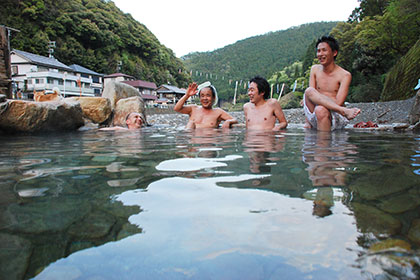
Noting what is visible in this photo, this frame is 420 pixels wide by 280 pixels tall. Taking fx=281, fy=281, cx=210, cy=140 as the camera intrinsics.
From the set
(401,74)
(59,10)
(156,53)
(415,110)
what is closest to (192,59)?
(156,53)

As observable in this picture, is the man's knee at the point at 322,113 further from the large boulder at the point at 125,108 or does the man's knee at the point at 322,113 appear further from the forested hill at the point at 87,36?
the forested hill at the point at 87,36

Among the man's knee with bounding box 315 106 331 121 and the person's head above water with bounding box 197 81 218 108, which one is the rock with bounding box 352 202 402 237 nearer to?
the man's knee with bounding box 315 106 331 121

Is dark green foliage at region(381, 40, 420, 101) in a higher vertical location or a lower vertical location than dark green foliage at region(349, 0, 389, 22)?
lower

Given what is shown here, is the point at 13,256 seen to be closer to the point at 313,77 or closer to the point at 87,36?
the point at 313,77

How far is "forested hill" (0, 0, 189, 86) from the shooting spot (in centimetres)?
3769

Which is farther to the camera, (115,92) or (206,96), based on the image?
(115,92)

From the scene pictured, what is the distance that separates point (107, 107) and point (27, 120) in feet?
12.8

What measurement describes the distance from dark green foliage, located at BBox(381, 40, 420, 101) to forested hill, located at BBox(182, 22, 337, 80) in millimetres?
64180

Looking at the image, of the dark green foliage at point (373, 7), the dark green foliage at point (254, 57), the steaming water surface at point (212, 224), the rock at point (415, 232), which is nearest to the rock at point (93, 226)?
the steaming water surface at point (212, 224)

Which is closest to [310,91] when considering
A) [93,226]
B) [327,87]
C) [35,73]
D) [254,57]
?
[327,87]

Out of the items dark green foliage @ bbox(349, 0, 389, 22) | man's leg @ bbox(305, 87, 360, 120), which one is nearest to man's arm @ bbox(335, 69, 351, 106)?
man's leg @ bbox(305, 87, 360, 120)

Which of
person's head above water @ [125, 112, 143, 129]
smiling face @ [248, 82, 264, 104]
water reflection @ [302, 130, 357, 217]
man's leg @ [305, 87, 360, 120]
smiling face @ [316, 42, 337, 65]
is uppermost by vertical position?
smiling face @ [316, 42, 337, 65]

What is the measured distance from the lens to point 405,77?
1343 cm

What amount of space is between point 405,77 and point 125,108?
13.0 m
